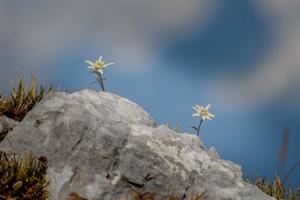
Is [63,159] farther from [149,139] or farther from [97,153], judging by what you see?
[149,139]

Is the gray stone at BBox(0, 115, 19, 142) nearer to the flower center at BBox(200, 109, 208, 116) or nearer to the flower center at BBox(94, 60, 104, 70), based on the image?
the flower center at BBox(94, 60, 104, 70)

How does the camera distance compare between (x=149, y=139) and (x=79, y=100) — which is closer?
(x=149, y=139)

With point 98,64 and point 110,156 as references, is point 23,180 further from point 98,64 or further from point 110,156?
point 98,64

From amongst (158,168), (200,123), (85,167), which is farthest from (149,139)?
(200,123)

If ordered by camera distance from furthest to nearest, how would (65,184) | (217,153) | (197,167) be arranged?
(217,153)
(197,167)
(65,184)

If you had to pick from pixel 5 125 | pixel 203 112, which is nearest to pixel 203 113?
pixel 203 112
